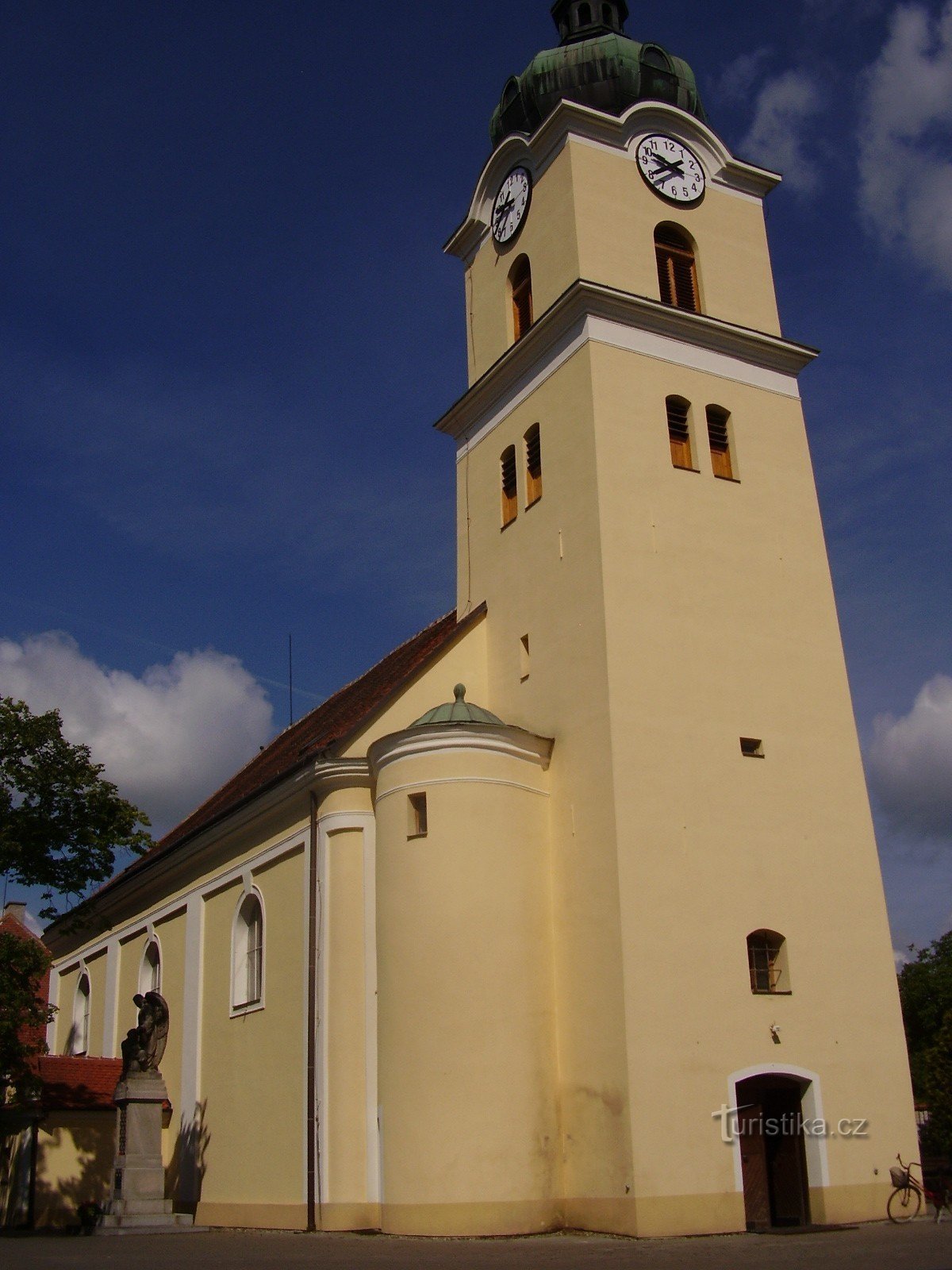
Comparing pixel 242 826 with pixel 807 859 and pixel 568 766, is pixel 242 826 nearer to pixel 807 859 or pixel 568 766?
pixel 568 766

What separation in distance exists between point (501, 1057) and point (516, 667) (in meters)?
6.35

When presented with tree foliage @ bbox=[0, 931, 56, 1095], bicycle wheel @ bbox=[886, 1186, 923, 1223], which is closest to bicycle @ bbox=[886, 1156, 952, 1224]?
bicycle wheel @ bbox=[886, 1186, 923, 1223]

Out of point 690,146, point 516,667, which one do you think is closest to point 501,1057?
point 516,667

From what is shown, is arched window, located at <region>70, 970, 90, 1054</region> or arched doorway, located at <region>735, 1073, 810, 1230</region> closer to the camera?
arched doorway, located at <region>735, 1073, 810, 1230</region>

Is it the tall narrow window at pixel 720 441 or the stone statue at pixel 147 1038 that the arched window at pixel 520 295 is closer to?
the tall narrow window at pixel 720 441

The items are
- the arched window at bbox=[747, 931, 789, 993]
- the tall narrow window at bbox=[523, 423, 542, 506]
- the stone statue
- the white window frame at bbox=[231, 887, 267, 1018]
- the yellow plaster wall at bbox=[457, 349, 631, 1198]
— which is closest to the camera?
the yellow plaster wall at bbox=[457, 349, 631, 1198]

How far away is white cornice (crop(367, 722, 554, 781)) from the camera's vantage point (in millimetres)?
18219

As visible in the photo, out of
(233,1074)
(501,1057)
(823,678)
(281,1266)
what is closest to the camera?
(281,1266)

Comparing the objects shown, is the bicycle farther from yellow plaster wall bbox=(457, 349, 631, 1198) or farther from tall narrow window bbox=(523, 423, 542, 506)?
tall narrow window bbox=(523, 423, 542, 506)

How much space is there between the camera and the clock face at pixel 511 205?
23.5 m

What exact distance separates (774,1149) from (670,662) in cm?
678

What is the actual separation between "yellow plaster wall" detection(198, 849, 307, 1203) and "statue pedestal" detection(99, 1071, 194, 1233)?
114cm

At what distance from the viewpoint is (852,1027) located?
17500 mm

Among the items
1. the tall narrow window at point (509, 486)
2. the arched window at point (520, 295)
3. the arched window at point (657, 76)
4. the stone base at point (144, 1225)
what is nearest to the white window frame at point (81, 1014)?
the stone base at point (144, 1225)
